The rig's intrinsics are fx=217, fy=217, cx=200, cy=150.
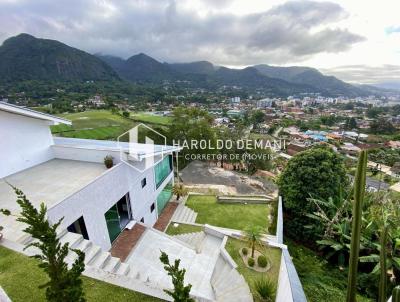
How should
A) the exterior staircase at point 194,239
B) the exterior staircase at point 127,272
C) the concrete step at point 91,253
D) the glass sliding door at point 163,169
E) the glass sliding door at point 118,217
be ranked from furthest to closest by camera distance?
the glass sliding door at point 163,169
the exterior staircase at point 194,239
the glass sliding door at point 118,217
the concrete step at point 91,253
the exterior staircase at point 127,272

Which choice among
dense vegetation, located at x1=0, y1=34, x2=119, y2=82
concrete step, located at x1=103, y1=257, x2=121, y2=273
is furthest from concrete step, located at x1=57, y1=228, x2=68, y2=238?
dense vegetation, located at x1=0, y1=34, x2=119, y2=82

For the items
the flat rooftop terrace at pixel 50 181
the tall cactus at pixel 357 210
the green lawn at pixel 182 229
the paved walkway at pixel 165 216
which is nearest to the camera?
the tall cactus at pixel 357 210

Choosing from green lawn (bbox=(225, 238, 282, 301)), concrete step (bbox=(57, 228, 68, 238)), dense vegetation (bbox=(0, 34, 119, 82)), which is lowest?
green lawn (bbox=(225, 238, 282, 301))

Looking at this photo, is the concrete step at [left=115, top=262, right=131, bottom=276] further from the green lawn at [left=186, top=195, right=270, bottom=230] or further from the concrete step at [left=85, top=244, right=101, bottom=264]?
the green lawn at [left=186, top=195, right=270, bottom=230]

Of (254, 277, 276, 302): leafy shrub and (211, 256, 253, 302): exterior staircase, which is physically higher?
(254, 277, 276, 302): leafy shrub

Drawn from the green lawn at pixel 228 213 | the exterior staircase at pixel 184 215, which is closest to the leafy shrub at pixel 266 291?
the green lawn at pixel 228 213

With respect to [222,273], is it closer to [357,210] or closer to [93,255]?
[93,255]

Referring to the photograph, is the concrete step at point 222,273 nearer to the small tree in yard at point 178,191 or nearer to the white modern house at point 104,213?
the white modern house at point 104,213
